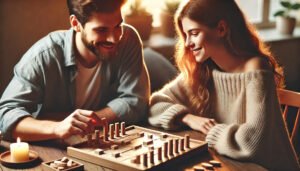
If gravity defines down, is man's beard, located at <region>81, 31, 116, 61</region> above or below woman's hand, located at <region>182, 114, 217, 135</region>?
above

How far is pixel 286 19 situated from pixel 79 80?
88.8 inches

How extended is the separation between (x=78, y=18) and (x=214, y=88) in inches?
25.3

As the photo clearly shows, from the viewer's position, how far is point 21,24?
259 centimetres

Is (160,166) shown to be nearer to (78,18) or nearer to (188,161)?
(188,161)

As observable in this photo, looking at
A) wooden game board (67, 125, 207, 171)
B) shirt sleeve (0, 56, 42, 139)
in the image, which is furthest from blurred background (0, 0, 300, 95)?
wooden game board (67, 125, 207, 171)

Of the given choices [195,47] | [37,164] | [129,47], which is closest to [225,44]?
[195,47]

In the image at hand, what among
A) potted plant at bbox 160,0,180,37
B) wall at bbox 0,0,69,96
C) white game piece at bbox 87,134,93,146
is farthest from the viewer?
potted plant at bbox 160,0,180,37

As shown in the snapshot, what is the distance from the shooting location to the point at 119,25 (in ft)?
6.24

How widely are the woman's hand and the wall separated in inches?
42.5

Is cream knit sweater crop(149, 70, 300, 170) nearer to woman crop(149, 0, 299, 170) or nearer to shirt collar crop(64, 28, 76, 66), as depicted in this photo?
woman crop(149, 0, 299, 170)

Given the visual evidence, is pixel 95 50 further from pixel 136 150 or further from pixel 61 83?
pixel 136 150

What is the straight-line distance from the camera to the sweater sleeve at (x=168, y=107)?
197 centimetres

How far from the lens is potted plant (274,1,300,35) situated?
3.75 metres

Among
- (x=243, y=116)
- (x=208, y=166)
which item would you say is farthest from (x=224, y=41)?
(x=208, y=166)
